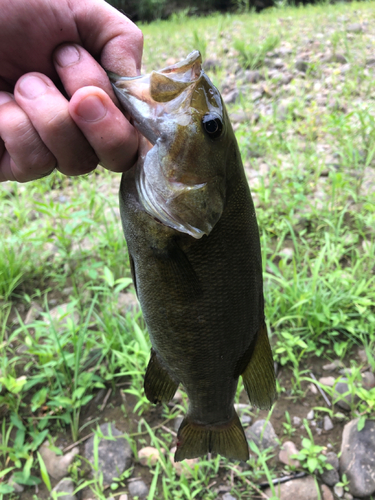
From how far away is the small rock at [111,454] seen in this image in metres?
2.16

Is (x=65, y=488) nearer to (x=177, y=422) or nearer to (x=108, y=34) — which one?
(x=177, y=422)

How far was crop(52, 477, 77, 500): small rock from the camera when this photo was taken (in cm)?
205

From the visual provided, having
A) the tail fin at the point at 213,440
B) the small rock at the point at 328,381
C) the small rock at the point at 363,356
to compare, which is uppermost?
the tail fin at the point at 213,440

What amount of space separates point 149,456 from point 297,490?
0.85m

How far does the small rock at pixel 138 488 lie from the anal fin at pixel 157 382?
891 mm

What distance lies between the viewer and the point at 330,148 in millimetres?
4215

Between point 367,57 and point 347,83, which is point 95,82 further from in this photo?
point 367,57

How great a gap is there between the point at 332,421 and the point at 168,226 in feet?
5.95

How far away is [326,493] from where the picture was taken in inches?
77.8

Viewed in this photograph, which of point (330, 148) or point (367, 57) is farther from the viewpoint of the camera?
point (367, 57)

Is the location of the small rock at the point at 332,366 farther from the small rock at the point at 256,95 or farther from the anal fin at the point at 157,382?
the small rock at the point at 256,95

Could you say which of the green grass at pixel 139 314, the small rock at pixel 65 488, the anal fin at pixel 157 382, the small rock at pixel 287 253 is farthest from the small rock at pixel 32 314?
the small rock at pixel 287 253

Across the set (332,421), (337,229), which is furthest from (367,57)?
(332,421)

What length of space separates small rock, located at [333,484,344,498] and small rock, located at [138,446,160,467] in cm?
99
